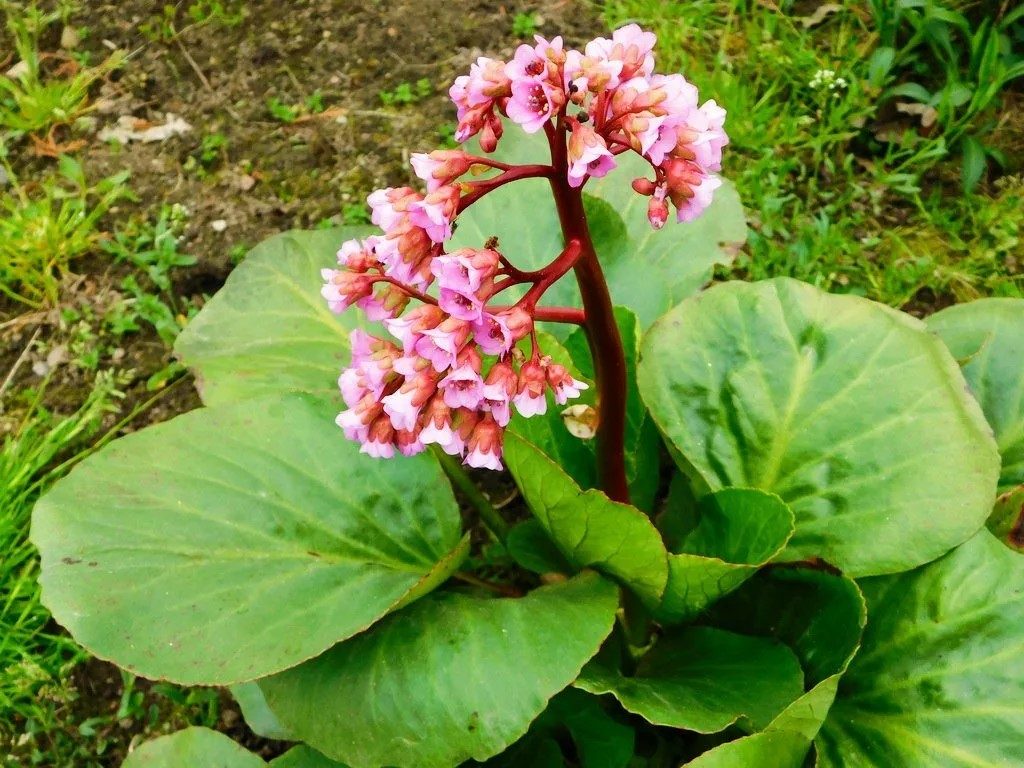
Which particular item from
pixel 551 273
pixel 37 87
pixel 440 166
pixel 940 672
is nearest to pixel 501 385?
pixel 551 273

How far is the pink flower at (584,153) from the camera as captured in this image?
101 cm

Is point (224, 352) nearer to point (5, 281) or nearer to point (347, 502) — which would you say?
point (347, 502)

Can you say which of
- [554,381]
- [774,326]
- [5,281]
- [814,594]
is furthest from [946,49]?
[5,281]

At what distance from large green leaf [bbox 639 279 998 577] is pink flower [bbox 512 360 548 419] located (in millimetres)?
505

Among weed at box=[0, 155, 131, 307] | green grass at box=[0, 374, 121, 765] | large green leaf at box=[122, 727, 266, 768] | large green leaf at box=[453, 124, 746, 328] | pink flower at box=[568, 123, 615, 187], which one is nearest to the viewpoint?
pink flower at box=[568, 123, 615, 187]

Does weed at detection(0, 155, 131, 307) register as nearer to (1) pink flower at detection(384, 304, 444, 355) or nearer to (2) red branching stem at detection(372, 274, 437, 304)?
(2) red branching stem at detection(372, 274, 437, 304)

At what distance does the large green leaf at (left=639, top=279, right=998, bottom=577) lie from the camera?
56.7 inches

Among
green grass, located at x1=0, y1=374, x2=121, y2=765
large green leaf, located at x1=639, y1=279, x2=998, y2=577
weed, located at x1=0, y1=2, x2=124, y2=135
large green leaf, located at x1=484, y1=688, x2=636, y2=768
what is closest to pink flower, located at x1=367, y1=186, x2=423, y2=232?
large green leaf, located at x1=639, y1=279, x2=998, y2=577

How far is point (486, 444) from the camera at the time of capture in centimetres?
115

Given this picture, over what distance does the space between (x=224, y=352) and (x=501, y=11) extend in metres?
1.53

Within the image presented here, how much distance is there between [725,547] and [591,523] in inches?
11.5

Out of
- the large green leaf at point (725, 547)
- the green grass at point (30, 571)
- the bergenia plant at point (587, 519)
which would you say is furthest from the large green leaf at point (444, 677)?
the green grass at point (30, 571)

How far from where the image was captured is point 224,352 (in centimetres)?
190

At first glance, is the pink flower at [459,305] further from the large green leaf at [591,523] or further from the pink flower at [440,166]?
the large green leaf at [591,523]
